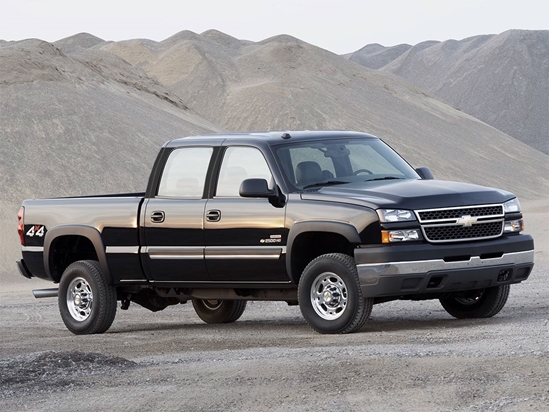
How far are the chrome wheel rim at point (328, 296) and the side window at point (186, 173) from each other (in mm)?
1682

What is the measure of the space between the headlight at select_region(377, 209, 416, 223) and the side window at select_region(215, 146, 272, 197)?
4.85ft

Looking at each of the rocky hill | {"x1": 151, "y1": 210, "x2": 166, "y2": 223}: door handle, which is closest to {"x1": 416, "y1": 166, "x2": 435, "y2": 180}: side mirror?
{"x1": 151, "y1": 210, "x2": 166, "y2": 223}: door handle

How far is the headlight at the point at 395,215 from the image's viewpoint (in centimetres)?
1144

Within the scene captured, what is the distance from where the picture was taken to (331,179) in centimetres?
1247

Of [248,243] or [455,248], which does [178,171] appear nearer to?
[248,243]

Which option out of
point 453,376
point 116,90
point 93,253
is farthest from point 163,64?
point 453,376

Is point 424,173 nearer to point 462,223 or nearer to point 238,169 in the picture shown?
point 462,223

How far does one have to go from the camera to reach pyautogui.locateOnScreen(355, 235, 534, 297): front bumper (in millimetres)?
11445

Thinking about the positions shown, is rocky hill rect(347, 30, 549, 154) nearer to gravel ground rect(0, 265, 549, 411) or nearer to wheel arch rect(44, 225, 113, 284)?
wheel arch rect(44, 225, 113, 284)

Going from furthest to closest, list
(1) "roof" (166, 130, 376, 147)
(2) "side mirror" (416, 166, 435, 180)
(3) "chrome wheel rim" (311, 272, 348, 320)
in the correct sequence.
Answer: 1. (2) "side mirror" (416, 166, 435, 180)
2. (1) "roof" (166, 130, 376, 147)
3. (3) "chrome wheel rim" (311, 272, 348, 320)

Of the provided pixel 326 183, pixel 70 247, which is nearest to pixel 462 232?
pixel 326 183

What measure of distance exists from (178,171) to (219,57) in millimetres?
85520

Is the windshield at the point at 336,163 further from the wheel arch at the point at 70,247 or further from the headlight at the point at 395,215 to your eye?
the wheel arch at the point at 70,247

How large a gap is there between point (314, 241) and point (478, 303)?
1.96m
